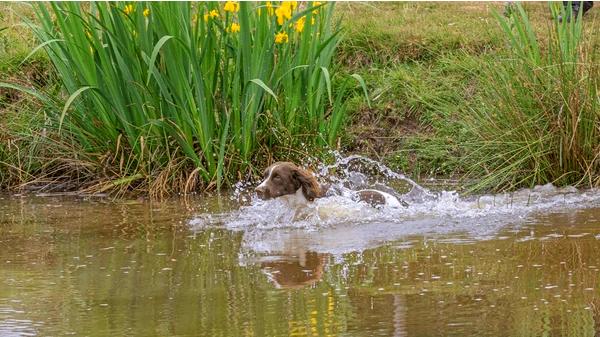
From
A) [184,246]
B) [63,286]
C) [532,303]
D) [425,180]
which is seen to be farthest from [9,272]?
[425,180]

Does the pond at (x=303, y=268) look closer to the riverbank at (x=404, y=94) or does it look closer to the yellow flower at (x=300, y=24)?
the riverbank at (x=404, y=94)

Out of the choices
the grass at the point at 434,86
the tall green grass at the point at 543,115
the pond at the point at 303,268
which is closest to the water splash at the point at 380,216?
the pond at the point at 303,268

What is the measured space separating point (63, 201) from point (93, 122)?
0.68m

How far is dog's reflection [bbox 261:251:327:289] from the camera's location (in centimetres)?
614

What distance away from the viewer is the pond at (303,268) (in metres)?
5.25

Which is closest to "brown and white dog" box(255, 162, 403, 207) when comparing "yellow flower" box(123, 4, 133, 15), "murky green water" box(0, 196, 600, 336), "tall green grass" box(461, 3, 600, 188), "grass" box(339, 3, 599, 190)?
"murky green water" box(0, 196, 600, 336)

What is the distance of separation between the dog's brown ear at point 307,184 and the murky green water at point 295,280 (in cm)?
48

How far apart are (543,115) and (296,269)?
3.15 m

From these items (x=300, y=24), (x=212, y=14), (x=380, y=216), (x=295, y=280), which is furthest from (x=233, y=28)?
(x=295, y=280)

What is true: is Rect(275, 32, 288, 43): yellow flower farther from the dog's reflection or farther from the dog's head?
the dog's reflection

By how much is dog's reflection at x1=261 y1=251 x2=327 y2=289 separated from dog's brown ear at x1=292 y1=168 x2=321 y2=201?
1.30 meters

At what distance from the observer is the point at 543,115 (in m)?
8.86

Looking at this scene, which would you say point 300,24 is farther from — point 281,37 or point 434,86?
point 434,86

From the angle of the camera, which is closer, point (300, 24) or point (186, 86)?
point (186, 86)
